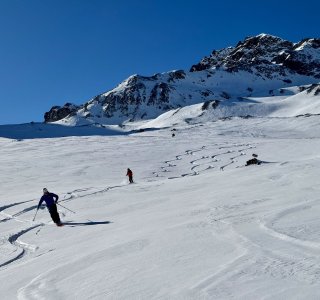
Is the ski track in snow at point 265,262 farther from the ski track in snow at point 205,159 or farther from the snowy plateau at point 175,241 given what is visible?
the ski track in snow at point 205,159

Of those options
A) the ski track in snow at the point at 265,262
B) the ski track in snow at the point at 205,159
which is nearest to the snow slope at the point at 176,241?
the ski track in snow at the point at 265,262

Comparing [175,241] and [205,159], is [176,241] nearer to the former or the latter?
[175,241]

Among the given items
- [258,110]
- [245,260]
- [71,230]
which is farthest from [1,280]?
[258,110]

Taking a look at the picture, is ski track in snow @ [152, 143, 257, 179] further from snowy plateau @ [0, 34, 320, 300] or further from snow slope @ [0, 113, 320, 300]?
snow slope @ [0, 113, 320, 300]

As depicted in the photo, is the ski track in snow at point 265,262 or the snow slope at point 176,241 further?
the snow slope at point 176,241

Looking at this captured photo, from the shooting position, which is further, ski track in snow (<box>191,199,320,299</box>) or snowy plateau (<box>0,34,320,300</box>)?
snowy plateau (<box>0,34,320,300</box>)

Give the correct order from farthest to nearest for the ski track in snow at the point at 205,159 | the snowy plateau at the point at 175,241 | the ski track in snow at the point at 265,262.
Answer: the ski track in snow at the point at 205,159 → the snowy plateau at the point at 175,241 → the ski track in snow at the point at 265,262

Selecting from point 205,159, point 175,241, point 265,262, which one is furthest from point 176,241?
point 205,159

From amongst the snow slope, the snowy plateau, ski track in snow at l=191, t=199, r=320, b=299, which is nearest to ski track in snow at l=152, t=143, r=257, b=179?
the snowy plateau

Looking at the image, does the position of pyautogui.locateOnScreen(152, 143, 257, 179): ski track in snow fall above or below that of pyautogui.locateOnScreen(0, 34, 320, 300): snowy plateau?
below

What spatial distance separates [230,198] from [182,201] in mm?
1919

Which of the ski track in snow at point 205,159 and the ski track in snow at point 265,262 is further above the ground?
the ski track in snow at point 265,262

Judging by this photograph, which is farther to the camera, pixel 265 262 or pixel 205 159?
pixel 205 159

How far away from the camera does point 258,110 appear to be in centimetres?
13162
